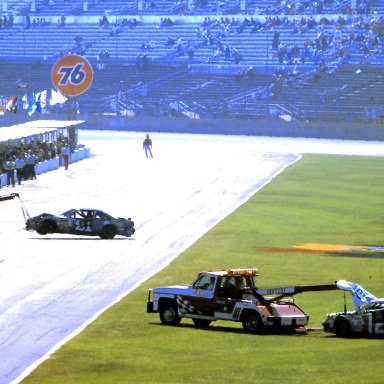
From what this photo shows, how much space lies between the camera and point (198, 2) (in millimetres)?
148875

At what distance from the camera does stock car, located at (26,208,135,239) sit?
50625 millimetres

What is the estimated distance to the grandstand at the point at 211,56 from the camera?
4941 inches

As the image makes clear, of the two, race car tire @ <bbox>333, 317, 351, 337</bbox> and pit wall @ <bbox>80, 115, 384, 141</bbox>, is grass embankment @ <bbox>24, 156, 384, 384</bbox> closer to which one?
race car tire @ <bbox>333, 317, 351, 337</bbox>

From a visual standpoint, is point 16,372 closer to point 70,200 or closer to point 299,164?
point 70,200

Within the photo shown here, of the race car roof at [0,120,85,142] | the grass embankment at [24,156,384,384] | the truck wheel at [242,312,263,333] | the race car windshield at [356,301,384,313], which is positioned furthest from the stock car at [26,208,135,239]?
the race car roof at [0,120,85,142]

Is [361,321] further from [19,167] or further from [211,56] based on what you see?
[211,56]

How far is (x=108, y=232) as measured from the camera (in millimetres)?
50875

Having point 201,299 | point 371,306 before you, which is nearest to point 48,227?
point 201,299

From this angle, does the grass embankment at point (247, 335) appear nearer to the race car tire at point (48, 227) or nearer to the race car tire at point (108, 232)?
the race car tire at point (108, 232)

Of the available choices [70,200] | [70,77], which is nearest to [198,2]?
[70,77]

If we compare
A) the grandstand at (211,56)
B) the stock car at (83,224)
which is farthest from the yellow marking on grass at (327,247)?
the grandstand at (211,56)

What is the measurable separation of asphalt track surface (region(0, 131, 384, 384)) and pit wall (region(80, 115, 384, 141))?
171 cm

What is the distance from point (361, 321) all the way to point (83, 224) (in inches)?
872

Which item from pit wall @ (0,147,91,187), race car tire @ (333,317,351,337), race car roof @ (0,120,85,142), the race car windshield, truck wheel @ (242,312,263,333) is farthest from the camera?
race car roof @ (0,120,85,142)
